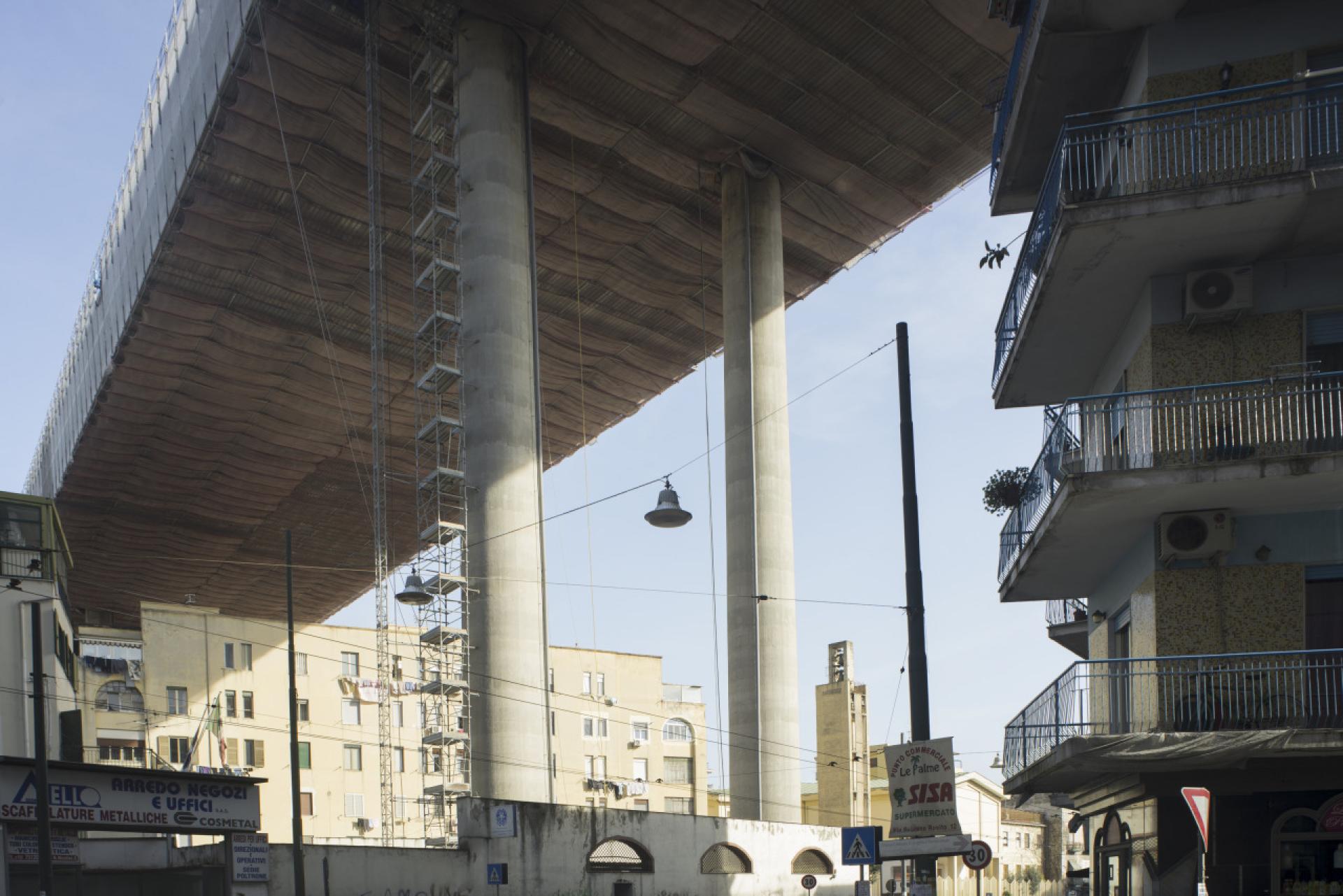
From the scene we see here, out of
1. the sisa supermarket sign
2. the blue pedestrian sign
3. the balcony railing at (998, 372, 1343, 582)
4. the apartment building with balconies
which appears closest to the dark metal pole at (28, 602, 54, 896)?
the sisa supermarket sign

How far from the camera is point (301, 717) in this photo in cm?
6638

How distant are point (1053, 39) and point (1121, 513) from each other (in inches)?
230

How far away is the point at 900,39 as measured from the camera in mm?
35750

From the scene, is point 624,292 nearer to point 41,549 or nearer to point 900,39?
point 900,39

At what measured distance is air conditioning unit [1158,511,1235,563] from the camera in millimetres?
16828

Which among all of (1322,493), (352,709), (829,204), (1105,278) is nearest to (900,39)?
(829,204)

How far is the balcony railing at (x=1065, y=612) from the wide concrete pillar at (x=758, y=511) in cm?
1324

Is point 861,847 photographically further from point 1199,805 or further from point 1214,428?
point 1199,805

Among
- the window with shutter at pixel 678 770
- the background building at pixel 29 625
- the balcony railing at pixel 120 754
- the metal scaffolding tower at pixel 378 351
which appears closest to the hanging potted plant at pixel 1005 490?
the metal scaffolding tower at pixel 378 351

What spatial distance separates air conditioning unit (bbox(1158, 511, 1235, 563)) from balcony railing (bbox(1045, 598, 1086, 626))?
685 centimetres

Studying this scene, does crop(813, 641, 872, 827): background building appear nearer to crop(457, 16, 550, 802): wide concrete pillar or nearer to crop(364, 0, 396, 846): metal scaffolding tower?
crop(364, 0, 396, 846): metal scaffolding tower

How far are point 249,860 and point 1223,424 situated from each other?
13688 millimetres

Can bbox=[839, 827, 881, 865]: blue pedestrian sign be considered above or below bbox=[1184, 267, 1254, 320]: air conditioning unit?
below

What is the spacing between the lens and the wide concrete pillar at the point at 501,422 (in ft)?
105
